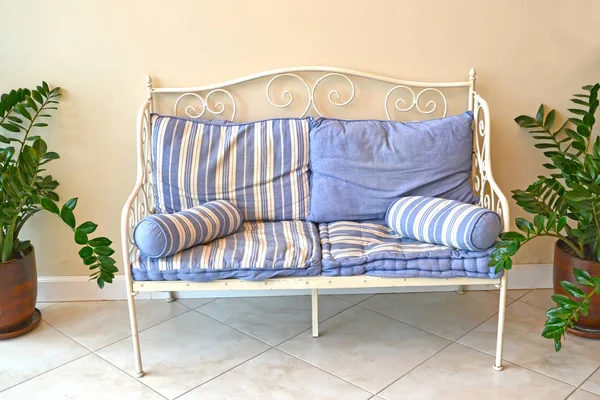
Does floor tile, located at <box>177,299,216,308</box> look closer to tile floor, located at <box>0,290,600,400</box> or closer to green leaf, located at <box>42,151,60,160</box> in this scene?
tile floor, located at <box>0,290,600,400</box>

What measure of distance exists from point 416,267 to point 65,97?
1605 mm

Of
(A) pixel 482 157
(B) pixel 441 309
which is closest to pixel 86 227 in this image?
(B) pixel 441 309

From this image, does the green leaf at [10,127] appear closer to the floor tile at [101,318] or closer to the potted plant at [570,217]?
the floor tile at [101,318]

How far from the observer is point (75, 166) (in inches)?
99.8

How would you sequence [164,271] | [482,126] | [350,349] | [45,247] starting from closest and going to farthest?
[164,271] → [350,349] → [482,126] → [45,247]

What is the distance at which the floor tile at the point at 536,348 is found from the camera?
80.7 inches

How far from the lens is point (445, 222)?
1.98 m

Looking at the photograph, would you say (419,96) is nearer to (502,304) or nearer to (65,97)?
(502,304)

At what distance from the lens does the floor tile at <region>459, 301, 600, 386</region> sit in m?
2.05

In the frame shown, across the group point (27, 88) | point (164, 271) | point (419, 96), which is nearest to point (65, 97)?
point (27, 88)

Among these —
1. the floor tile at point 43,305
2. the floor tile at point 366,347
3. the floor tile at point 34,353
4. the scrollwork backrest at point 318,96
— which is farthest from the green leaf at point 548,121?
the floor tile at point 43,305

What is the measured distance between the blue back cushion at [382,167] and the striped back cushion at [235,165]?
0.10 meters

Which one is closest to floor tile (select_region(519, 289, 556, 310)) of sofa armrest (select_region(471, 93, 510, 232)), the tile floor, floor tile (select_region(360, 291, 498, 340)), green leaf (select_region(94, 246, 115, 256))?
the tile floor

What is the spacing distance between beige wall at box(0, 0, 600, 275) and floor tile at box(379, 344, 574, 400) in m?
1.05
